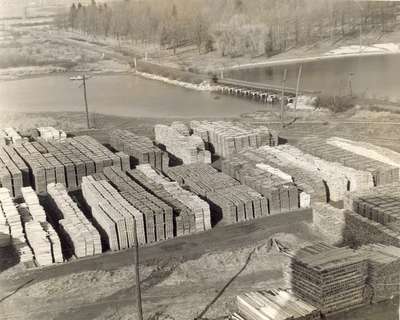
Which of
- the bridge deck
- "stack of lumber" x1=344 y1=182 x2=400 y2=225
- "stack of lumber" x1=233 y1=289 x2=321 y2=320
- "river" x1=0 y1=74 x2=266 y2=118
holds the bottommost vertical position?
"river" x1=0 y1=74 x2=266 y2=118

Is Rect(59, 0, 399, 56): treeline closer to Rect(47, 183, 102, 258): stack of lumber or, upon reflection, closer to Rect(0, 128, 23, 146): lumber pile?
Rect(0, 128, 23, 146): lumber pile

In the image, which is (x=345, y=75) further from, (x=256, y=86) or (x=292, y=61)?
(x=292, y=61)

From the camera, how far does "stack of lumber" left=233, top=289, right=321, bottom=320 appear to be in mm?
8633

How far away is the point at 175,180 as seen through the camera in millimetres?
14812

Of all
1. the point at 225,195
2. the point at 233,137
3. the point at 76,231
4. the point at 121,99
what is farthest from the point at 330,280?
the point at 121,99

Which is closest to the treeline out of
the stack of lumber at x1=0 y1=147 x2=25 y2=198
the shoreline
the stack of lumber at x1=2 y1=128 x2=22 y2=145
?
the shoreline

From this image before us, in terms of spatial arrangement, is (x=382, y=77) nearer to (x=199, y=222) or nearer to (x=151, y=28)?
(x=199, y=222)

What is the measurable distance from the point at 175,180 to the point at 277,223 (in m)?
3.07

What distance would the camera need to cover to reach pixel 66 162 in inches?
634

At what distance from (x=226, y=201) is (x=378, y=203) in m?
3.01

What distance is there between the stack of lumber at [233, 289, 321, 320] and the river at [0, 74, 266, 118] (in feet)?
57.2

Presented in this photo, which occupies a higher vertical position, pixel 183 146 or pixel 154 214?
pixel 154 214

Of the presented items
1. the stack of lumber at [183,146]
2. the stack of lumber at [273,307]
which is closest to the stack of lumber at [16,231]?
the stack of lumber at [273,307]

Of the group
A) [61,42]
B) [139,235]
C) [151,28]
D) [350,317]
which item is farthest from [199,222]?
[61,42]
